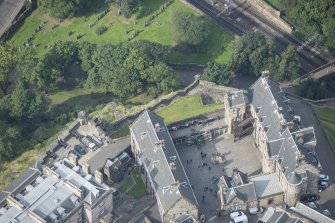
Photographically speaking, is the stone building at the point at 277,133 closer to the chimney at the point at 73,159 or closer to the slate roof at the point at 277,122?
the slate roof at the point at 277,122

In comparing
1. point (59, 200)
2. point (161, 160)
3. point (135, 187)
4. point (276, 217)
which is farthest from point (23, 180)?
point (276, 217)

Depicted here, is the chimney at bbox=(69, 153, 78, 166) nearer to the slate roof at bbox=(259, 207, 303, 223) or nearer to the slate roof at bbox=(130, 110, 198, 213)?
the slate roof at bbox=(130, 110, 198, 213)

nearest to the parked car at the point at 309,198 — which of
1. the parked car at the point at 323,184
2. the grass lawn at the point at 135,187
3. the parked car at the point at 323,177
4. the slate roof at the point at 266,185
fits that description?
the parked car at the point at 323,184

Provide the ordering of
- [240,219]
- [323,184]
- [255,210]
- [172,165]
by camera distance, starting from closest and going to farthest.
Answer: [240,219], [172,165], [255,210], [323,184]

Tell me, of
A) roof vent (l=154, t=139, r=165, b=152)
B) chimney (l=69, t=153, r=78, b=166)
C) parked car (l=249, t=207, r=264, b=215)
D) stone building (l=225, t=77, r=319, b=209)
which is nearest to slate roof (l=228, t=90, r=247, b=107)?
stone building (l=225, t=77, r=319, b=209)

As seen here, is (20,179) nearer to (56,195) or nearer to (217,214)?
(56,195)

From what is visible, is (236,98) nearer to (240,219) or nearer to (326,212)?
(240,219)
